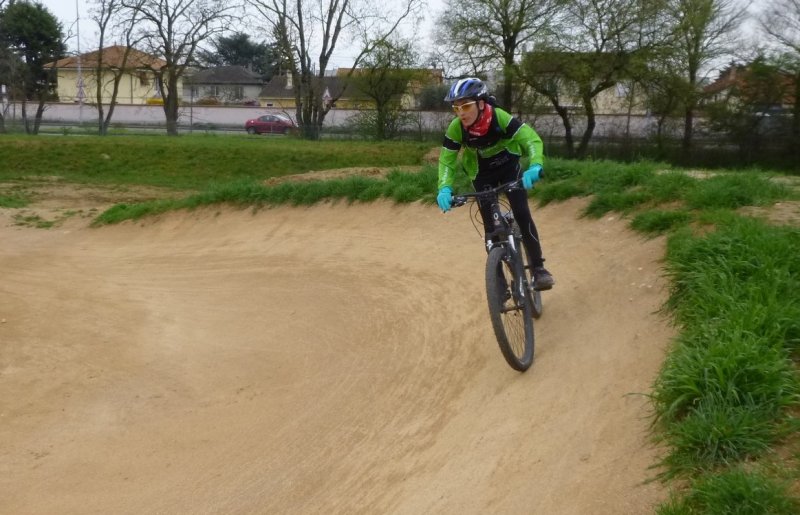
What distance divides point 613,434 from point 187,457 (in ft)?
10.9

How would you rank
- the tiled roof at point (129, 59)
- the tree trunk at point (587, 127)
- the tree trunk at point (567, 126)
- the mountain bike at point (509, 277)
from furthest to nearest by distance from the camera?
the tiled roof at point (129, 59)
the tree trunk at point (567, 126)
the tree trunk at point (587, 127)
the mountain bike at point (509, 277)

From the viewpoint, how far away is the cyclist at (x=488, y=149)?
583 centimetres

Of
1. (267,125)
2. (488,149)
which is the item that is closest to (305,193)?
(488,149)

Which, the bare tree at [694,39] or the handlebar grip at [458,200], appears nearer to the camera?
the handlebar grip at [458,200]

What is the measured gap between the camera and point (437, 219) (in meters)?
11.5

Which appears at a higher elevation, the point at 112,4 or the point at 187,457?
the point at 112,4

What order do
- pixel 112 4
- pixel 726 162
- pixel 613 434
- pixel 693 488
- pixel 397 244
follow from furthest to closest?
pixel 112 4
pixel 726 162
pixel 397 244
pixel 613 434
pixel 693 488

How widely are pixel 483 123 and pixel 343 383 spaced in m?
2.64

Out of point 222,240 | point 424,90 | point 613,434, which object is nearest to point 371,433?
point 613,434

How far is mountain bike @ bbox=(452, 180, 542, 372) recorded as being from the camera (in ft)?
18.6

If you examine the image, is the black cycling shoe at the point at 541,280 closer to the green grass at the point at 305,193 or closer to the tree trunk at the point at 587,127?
the green grass at the point at 305,193

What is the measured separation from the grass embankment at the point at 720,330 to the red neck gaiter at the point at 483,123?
1884 millimetres

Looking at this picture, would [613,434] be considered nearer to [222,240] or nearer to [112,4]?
[222,240]

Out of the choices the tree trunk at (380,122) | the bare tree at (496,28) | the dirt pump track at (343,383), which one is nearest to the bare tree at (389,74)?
the tree trunk at (380,122)
